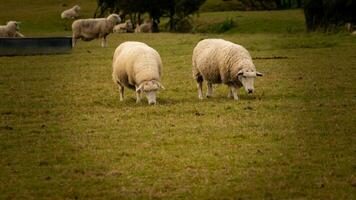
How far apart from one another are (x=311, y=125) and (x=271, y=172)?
4.03 metres

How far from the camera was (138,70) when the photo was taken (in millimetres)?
18172

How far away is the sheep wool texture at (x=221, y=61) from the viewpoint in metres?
18.6

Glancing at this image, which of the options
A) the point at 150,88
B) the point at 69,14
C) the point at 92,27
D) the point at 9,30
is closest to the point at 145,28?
the point at 69,14

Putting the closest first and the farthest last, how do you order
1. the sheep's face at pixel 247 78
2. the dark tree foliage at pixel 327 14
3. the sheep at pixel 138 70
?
the sheep at pixel 138 70
the sheep's face at pixel 247 78
the dark tree foliage at pixel 327 14

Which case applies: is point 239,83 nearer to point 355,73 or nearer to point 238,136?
point 238,136

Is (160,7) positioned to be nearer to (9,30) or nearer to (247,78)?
(9,30)

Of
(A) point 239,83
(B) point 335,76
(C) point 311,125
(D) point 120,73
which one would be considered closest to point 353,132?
(C) point 311,125

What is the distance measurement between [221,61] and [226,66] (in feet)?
0.68

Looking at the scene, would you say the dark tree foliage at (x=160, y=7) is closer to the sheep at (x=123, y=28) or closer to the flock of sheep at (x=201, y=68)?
the sheep at (x=123, y=28)

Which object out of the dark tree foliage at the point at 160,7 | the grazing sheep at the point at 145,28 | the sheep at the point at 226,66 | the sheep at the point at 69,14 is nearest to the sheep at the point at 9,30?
the dark tree foliage at the point at 160,7

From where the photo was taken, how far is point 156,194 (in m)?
10.2

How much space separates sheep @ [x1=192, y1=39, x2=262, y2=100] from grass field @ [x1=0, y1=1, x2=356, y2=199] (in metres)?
0.47

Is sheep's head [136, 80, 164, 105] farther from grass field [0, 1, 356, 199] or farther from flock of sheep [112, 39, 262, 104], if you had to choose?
grass field [0, 1, 356, 199]

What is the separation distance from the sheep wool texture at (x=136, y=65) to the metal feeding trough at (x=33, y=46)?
15.8 metres
